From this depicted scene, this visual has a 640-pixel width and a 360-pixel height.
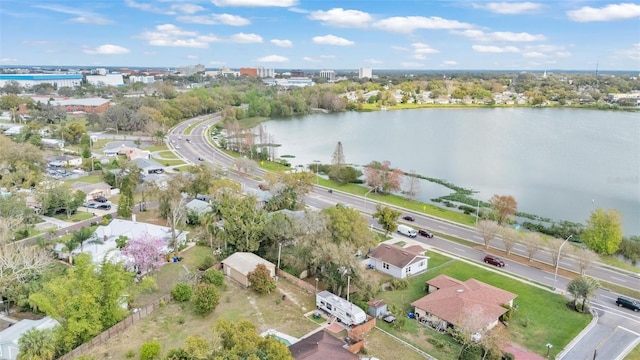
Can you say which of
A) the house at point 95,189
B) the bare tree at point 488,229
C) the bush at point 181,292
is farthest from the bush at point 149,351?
the house at point 95,189

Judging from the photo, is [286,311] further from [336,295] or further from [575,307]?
[575,307]

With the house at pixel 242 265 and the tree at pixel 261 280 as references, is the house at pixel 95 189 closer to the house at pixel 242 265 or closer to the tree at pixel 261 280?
the house at pixel 242 265

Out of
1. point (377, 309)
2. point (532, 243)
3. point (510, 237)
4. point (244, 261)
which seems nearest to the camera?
point (377, 309)

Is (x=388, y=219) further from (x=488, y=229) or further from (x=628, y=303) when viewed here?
(x=628, y=303)

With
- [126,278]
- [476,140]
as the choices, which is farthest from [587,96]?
[126,278]

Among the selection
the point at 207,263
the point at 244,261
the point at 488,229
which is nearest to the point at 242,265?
the point at 244,261

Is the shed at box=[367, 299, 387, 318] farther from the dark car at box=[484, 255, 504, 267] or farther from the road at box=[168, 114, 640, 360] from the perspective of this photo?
the dark car at box=[484, 255, 504, 267]

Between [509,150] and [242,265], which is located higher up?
[509,150]
